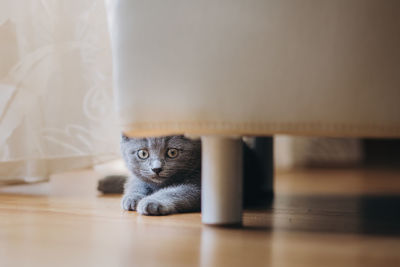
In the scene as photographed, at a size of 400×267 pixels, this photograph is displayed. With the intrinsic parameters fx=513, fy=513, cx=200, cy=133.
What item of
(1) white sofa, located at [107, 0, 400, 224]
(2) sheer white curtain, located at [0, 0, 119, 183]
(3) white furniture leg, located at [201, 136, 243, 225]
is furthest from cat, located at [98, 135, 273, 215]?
(2) sheer white curtain, located at [0, 0, 119, 183]

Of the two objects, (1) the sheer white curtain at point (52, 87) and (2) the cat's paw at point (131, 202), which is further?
(1) the sheer white curtain at point (52, 87)

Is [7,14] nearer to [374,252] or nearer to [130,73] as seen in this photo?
[130,73]

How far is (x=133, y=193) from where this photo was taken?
4.21ft

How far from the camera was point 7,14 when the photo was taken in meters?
1.52

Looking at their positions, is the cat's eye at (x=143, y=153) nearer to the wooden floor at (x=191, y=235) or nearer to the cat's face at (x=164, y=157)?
the cat's face at (x=164, y=157)

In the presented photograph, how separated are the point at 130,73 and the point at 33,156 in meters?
0.78

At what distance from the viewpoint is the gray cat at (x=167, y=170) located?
1.19 metres

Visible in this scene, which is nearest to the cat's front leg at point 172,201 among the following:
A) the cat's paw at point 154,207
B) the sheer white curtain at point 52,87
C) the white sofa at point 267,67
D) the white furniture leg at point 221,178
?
the cat's paw at point 154,207

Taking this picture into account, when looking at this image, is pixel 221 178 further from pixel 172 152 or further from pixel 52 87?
pixel 52 87

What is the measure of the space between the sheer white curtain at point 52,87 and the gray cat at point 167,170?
493 mm

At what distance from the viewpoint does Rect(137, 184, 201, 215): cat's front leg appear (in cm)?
115

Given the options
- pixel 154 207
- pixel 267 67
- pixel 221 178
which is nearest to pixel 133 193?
pixel 154 207

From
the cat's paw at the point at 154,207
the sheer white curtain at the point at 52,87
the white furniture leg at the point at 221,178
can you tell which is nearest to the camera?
the white furniture leg at the point at 221,178

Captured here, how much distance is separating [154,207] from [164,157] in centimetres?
13
